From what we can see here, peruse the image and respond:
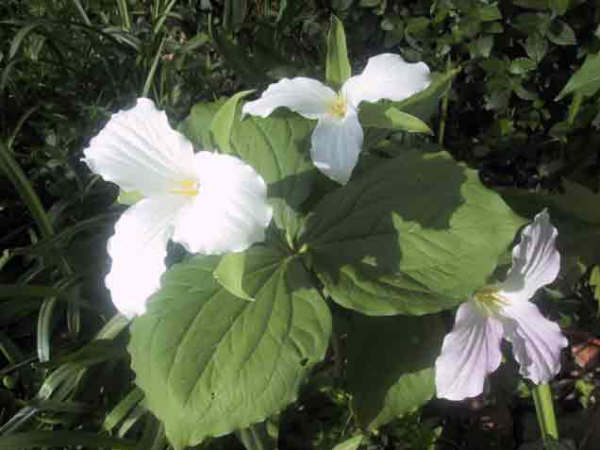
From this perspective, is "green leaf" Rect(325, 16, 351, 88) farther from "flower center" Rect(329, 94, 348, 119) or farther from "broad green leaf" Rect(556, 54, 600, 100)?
"broad green leaf" Rect(556, 54, 600, 100)

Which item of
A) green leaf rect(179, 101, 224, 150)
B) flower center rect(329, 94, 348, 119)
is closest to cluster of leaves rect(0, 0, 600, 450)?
green leaf rect(179, 101, 224, 150)

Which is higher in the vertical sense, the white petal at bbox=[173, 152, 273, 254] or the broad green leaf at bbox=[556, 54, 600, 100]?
the white petal at bbox=[173, 152, 273, 254]

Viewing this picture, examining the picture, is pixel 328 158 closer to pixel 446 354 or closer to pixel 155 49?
pixel 446 354

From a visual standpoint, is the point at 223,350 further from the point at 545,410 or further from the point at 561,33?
the point at 561,33

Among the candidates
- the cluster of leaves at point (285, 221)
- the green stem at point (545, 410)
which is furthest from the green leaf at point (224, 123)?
the green stem at point (545, 410)

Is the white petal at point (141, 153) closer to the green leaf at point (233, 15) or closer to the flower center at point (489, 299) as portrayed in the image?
the flower center at point (489, 299)
